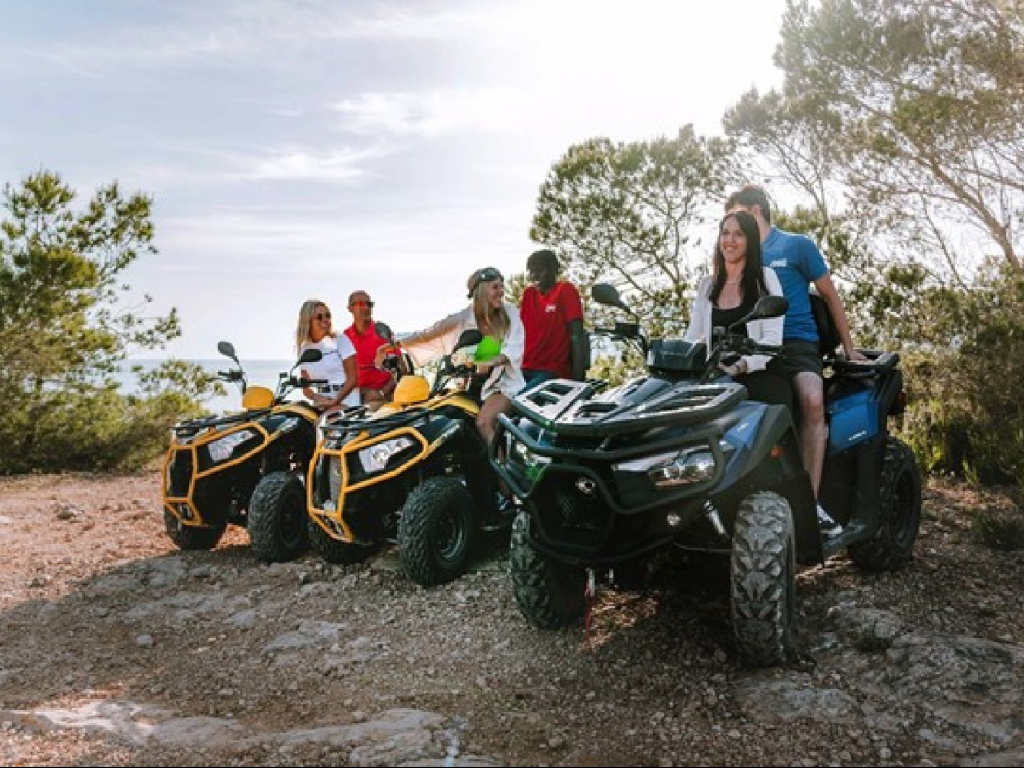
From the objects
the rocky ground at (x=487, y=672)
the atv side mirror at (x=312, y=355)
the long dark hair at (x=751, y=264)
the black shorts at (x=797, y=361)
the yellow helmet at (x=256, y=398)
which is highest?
the long dark hair at (x=751, y=264)

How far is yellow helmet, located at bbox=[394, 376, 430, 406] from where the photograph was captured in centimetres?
675

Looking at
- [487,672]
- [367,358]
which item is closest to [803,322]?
[487,672]

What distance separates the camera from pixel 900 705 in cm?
420

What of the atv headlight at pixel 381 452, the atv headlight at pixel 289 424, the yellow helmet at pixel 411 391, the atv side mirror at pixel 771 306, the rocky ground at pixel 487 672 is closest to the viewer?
the rocky ground at pixel 487 672

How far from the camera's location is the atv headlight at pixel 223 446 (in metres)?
7.57

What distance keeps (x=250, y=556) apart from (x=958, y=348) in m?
6.84

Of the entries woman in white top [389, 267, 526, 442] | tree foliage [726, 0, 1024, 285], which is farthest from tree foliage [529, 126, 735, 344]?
woman in white top [389, 267, 526, 442]

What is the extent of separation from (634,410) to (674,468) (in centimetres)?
29

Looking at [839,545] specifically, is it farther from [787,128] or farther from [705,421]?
[787,128]

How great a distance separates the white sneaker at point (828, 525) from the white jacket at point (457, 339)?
2.02 meters

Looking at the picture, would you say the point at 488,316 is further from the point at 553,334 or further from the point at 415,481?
the point at 415,481

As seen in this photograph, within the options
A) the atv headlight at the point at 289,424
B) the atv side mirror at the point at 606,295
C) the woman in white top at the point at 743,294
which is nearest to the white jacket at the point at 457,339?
the atv headlight at the point at 289,424

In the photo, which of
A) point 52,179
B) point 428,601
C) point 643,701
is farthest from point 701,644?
point 52,179

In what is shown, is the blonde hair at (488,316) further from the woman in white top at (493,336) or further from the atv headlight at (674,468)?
the atv headlight at (674,468)
